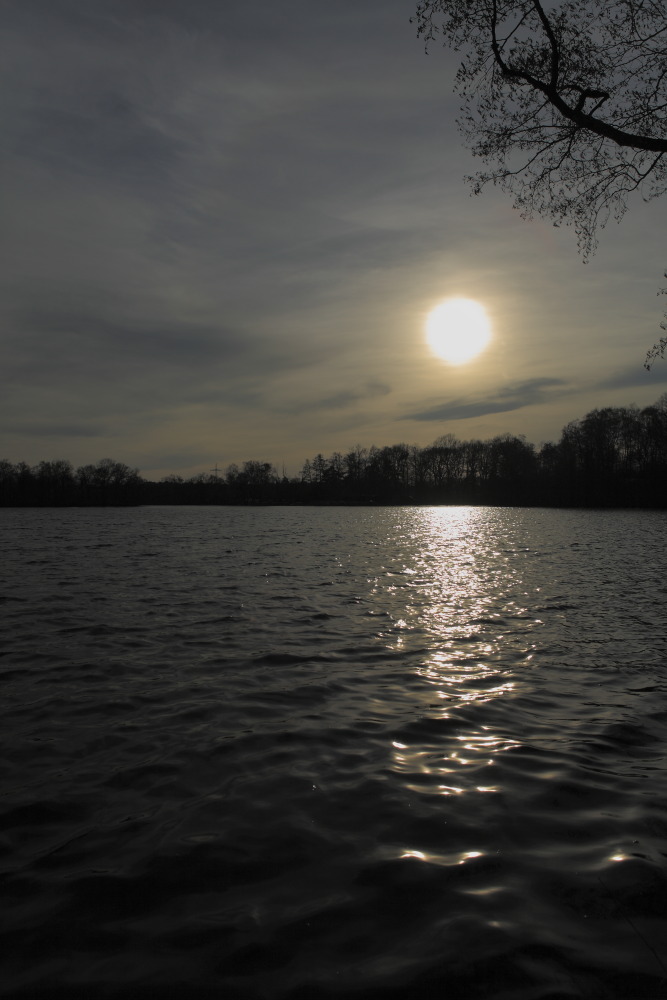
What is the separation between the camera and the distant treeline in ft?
396

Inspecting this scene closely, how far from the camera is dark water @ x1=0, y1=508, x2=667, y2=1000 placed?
332cm

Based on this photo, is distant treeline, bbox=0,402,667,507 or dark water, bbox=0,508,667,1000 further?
distant treeline, bbox=0,402,667,507

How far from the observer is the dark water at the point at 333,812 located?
332 centimetres

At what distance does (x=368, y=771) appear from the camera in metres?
5.87

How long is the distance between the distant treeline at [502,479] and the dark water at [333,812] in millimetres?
117401

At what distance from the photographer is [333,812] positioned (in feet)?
16.6

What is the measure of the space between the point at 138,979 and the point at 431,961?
1.60m

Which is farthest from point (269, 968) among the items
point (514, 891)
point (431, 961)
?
point (514, 891)

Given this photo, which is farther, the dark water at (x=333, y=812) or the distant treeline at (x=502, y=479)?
the distant treeline at (x=502, y=479)

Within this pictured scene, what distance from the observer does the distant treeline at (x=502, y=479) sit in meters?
121

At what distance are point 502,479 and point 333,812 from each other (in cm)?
16243

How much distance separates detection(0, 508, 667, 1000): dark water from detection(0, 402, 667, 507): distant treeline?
117401 millimetres

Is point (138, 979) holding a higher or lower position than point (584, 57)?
lower

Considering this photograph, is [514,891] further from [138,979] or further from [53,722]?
[53,722]
